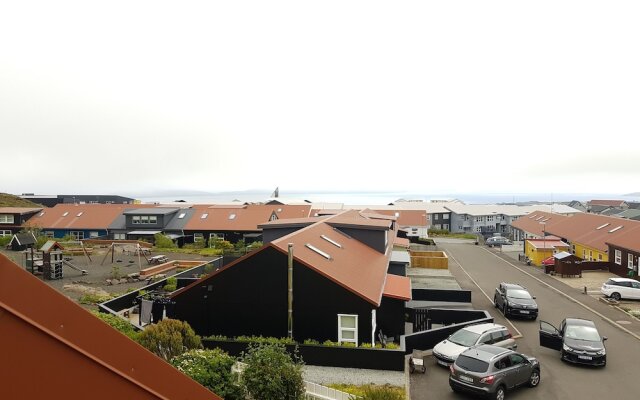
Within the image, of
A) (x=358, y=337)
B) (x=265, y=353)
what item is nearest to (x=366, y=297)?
(x=358, y=337)

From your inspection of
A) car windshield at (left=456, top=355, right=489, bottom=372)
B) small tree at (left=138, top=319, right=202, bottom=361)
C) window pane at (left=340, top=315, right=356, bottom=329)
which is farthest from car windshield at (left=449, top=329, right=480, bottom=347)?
small tree at (left=138, top=319, right=202, bottom=361)

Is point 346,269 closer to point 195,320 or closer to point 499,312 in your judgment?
point 195,320

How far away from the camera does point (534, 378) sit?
16.8 m

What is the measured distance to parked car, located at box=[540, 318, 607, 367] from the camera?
61.3ft

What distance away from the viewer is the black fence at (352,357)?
17.4 metres

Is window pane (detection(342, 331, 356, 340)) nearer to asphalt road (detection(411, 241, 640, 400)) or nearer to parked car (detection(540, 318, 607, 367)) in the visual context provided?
asphalt road (detection(411, 241, 640, 400))

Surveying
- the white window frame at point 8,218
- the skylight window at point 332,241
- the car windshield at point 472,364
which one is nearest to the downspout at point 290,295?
the skylight window at point 332,241

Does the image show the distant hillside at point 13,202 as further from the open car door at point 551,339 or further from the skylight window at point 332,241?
the open car door at point 551,339

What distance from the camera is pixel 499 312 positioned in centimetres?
2761

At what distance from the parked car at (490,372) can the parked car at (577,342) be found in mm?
3732

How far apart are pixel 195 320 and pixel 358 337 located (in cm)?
757

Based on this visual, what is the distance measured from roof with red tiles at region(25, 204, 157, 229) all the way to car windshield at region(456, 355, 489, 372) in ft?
189

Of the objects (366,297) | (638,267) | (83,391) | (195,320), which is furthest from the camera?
(638,267)

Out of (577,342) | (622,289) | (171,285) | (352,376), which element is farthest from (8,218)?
(622,289)
